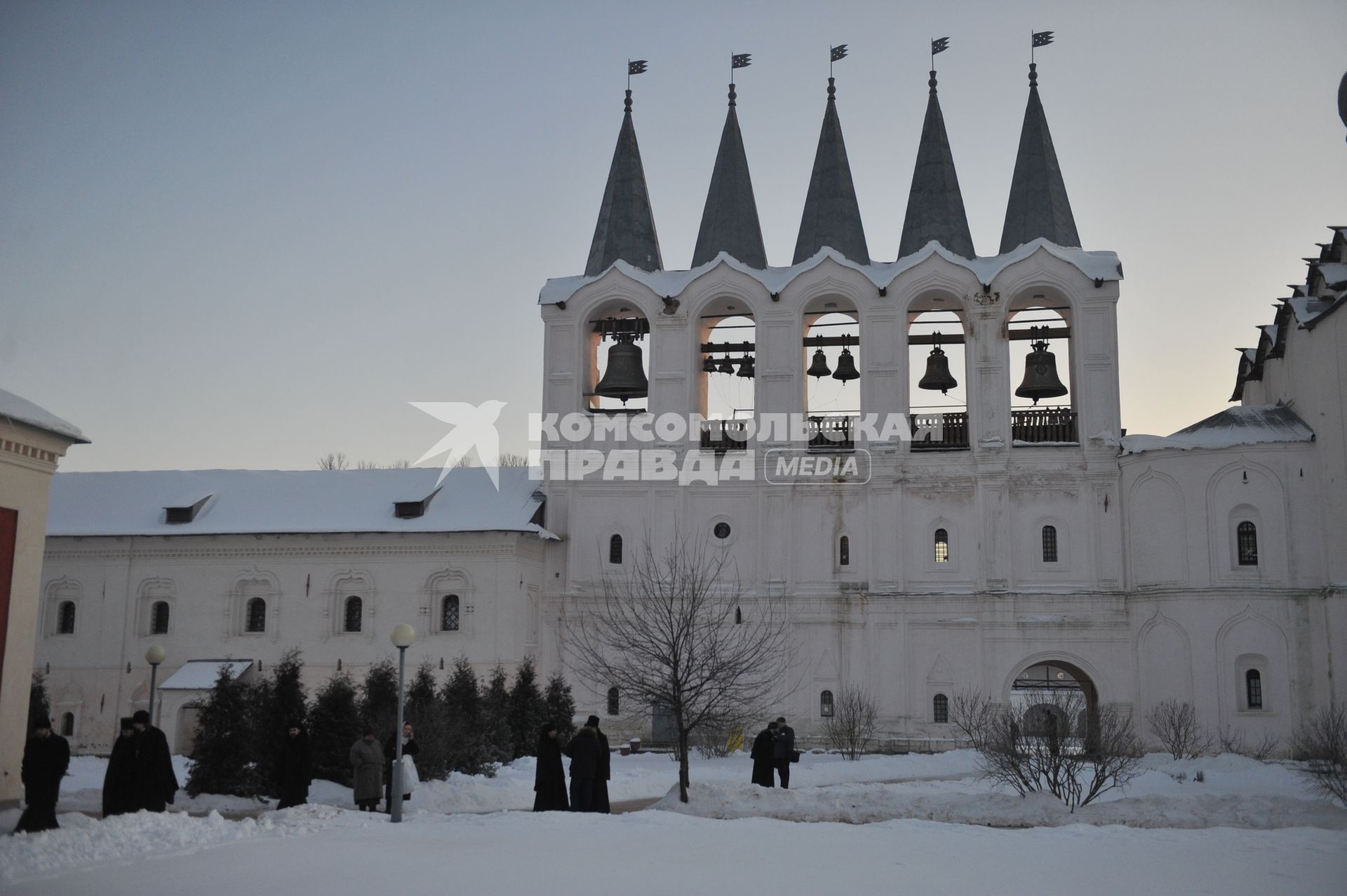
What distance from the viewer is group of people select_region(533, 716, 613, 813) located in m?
17.3

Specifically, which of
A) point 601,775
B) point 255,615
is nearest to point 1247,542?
point 601,775

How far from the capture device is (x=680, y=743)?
19.7m

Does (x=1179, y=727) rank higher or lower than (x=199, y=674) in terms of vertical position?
lower

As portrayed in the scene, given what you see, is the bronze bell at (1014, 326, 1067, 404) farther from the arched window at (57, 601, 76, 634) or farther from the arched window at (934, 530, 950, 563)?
the arched window at (57, 601, 76, 634)

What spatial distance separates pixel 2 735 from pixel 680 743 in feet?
29.2

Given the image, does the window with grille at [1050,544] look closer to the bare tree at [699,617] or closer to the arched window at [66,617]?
the bare tree at [699,617]

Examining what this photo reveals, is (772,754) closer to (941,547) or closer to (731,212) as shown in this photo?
(941,547)

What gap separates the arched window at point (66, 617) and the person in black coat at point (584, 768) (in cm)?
2315

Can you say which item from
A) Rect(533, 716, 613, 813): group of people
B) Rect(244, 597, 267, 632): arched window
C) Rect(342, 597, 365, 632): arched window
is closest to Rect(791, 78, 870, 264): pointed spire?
Rect(342, 597, 365, 632): arched window

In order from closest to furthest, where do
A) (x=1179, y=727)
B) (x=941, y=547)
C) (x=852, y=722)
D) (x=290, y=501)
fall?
(x=1179, y=727)
(x=852, y=722)
(x=941, y=547)
(x=290, y=501)

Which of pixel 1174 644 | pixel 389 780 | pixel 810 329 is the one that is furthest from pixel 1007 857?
pixel 810 329

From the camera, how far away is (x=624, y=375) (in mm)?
34781

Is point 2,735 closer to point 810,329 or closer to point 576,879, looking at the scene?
point 576,879

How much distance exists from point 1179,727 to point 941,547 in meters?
7.11
